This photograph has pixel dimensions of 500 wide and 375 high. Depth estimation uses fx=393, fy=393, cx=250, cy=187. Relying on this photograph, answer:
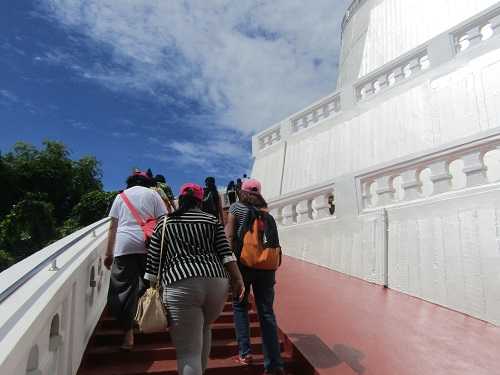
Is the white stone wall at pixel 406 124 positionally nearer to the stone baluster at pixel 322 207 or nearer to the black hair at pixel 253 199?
the stone baluster at pixel 322 207

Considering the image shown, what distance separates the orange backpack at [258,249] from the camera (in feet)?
10.4

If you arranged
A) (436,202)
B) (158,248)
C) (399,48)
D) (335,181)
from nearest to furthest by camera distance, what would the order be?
(158,248) < (436,202) < (335,181) < (399,48)

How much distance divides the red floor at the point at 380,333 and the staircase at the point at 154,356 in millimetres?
405

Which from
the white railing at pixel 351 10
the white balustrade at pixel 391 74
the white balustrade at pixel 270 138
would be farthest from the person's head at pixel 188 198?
the white railing at pixel 351 10

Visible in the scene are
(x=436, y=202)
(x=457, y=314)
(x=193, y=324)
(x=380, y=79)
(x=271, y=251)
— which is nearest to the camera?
(x=193, y=324)

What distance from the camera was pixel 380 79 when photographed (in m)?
8.96

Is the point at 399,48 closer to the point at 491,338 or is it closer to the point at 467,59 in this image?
the point at 467,59

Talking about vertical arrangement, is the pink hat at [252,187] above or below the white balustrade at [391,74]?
below

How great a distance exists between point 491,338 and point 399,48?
31.7 ft

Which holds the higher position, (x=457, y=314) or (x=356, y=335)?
(x=457, y=314)

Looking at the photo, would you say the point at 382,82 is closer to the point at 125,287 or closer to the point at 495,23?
the point at 495,23

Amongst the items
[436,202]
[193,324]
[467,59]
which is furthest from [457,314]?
[467,59]

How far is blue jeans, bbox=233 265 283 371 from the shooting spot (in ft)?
10.3

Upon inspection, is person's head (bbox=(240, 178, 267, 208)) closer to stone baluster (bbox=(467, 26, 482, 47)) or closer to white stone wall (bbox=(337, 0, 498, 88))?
stone baluster (bbox=(467, 26, 482, 47))
